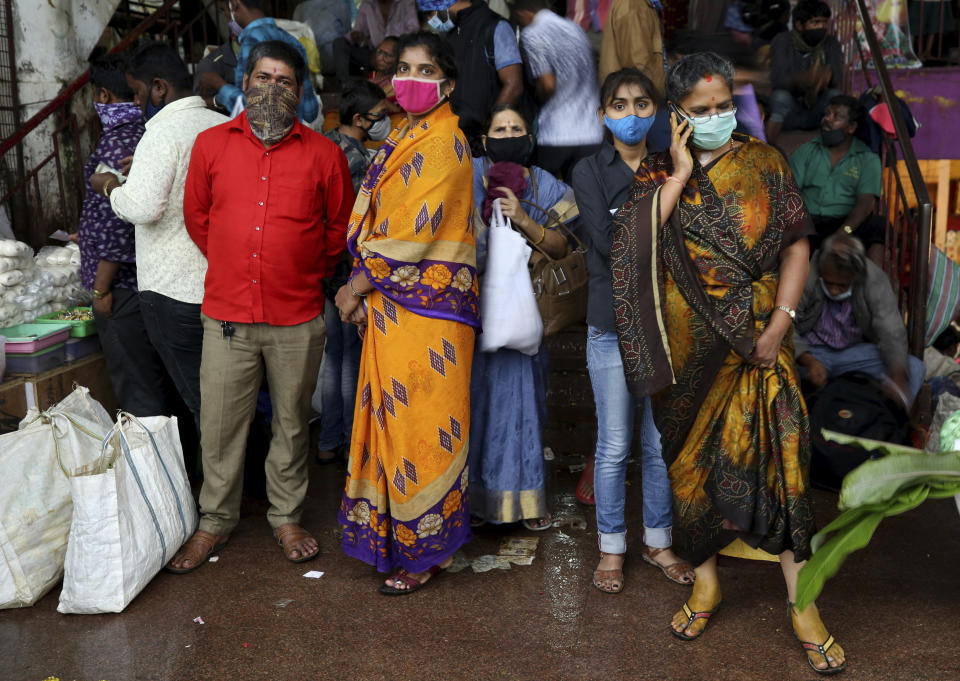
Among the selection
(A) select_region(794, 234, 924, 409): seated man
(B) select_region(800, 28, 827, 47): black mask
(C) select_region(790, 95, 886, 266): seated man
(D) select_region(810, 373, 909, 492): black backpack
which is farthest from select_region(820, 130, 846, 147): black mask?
(D) select_region(810, 373, 909, 492): black backpack

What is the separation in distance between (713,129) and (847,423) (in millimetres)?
2107

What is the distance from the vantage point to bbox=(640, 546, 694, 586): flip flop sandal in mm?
3512

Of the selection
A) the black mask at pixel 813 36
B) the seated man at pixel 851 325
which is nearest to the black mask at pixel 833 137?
the black mask at pixel 813 36

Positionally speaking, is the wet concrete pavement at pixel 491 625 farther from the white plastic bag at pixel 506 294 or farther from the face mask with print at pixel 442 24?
the face mask with print at pixel 442 24

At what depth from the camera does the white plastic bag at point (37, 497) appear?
3367mm

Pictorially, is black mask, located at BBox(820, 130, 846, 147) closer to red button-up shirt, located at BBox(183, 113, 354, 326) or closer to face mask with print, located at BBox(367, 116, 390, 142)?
face mask with print, located at BBox(367, 116, 390, 142)

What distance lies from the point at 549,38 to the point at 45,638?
12.5 feet

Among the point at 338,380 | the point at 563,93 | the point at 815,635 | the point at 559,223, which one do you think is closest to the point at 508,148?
the point at 559,223

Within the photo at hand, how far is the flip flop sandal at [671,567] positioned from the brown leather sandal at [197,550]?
1.76 meters

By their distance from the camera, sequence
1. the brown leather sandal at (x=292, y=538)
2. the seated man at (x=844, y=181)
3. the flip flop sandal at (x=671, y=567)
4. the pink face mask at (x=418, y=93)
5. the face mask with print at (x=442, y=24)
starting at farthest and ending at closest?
1. the seated man at (x=844, y=181)
2. the face mask with print at (x=442, y=24)
3. the brown leather sandal at (x=292, y=538)
4. the flip flop sandal at (x=671, y=567)
5. the pink face mask at (x=418, y=93)

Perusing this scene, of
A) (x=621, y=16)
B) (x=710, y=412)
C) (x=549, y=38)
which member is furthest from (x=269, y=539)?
(x=621, y=16)

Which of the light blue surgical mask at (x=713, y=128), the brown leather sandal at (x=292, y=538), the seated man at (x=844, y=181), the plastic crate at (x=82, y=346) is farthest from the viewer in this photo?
the seated man at (x=844, y=181)

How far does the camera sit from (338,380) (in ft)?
16.4

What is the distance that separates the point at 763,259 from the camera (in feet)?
9.68
